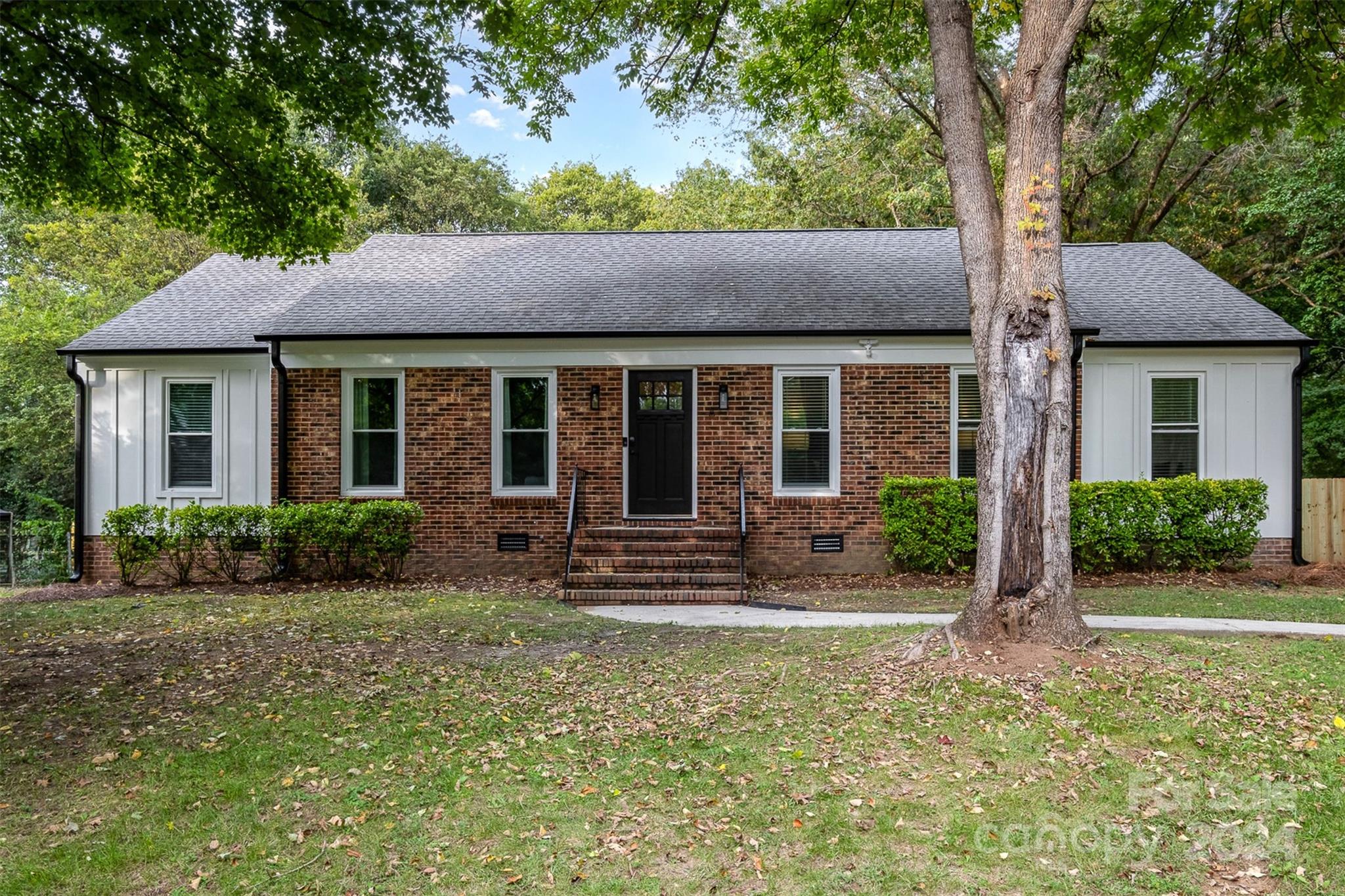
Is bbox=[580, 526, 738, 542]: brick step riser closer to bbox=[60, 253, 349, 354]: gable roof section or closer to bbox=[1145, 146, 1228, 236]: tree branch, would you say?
bbox=[60, 253, 349, 354]: gable roof section

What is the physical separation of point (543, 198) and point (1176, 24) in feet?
89.7

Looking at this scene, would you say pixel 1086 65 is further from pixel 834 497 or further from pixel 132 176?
pixel 132 176

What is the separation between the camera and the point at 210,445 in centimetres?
1095

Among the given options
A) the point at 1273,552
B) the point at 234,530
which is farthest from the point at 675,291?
the point at 1273,552

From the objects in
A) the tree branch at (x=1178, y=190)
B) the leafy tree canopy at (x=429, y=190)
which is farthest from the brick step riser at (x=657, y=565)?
the leafy tree canopy at (x=429, y=190)

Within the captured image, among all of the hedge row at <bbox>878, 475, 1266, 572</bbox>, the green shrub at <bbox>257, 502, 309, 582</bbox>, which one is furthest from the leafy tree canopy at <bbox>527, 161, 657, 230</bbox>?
the hedge row at <bbox>878, 475, 1266, 572</bbox>

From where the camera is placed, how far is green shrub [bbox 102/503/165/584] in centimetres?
998

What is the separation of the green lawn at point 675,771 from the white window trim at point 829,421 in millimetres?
4496

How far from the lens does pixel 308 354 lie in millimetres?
10586

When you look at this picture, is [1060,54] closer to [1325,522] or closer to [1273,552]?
[1273,552]

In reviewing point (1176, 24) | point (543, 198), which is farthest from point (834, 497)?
point (543, 198)

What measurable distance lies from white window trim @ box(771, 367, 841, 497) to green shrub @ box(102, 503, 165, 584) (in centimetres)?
804

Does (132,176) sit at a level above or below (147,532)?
above

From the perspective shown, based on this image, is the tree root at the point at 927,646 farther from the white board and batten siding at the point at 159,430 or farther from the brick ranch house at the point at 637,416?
the white board and batten siding at the point at 159,430
